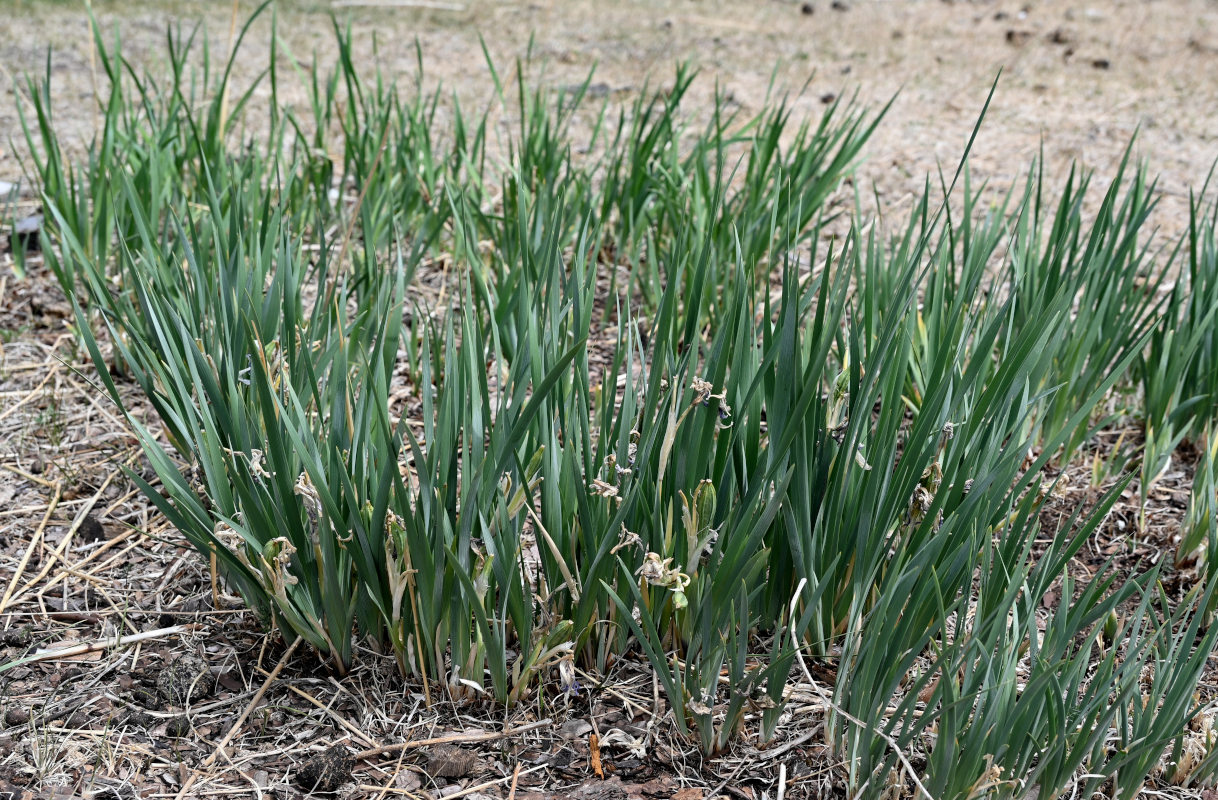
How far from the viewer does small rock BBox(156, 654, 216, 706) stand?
1.33m

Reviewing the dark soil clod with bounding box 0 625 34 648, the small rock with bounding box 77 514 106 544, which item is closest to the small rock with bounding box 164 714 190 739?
the dark soil clod with bounding box 0 625 34 648

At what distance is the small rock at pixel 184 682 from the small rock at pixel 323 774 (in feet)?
0.67

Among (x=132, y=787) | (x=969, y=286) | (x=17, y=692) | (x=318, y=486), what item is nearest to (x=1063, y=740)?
(x=969, y=286)

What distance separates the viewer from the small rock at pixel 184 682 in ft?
4.36

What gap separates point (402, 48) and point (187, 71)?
2.84 ft

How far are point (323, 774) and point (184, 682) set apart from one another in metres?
0.26

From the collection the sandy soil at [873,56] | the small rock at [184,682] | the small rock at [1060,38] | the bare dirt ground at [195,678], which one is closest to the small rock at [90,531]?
the bare dirt ground at [195,678]

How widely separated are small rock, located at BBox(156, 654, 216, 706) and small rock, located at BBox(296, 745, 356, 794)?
0.21 m

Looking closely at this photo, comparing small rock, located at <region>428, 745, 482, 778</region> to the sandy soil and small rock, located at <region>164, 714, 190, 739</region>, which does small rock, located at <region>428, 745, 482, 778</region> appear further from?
the sandy soil

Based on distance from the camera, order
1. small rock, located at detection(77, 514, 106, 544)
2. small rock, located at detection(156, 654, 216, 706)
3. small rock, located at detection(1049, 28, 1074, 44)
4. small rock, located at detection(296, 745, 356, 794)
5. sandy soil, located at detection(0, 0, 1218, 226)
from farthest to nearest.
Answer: small rock, located at detection(1049, 28, 1074, 44) < sandy soil, located at detection(0, 0, 1218, 226) < small rock, located at detection(77, 514, 106, 544) < small rock, located at detection(156, 654, 216, 706) < small rock, located at detection(296, 745, 356, 794)

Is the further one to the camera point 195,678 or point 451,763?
point 195,678

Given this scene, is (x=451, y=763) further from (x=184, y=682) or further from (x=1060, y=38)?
(x=1060, y=38)

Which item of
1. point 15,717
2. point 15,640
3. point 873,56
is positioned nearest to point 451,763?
point 15,717

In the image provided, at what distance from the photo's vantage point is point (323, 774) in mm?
1224
